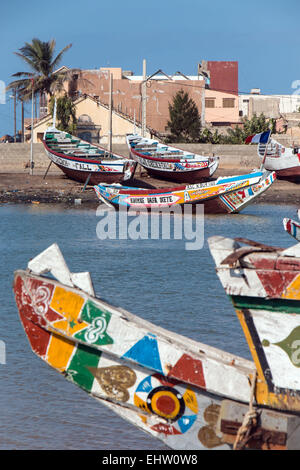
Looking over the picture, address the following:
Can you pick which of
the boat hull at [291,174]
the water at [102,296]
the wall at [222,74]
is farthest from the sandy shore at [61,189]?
the wall at [222,74]

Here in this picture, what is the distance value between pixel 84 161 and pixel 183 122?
1150 cm

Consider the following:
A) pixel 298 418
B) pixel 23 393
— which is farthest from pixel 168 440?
pixel 23 393

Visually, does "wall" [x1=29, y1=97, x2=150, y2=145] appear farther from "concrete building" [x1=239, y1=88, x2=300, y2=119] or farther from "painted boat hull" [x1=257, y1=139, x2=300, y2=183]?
"concrete building" [x1=239, y1=88, x2=300, y2=119]

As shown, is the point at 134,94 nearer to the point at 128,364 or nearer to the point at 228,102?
the point at 228,102

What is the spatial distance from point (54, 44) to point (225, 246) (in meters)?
47.9

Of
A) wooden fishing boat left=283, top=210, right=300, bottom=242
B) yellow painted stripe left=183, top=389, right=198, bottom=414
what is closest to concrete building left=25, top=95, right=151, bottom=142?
wooden fishing boat left=283, top=210, right=300, bottom=242

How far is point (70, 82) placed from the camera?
4941 centimetres

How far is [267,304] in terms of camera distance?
193 inches

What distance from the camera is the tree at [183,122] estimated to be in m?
44.7

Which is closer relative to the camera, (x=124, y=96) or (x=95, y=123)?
(x=95, y=123)

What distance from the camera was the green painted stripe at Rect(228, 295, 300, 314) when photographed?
4.84 metres

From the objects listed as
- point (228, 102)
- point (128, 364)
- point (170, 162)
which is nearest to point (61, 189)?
point (170, 162)

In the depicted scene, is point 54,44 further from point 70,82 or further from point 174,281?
point 174,281

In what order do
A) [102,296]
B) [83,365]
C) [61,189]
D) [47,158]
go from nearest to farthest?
[83,365], [102,296], [61,189], [47,158]
